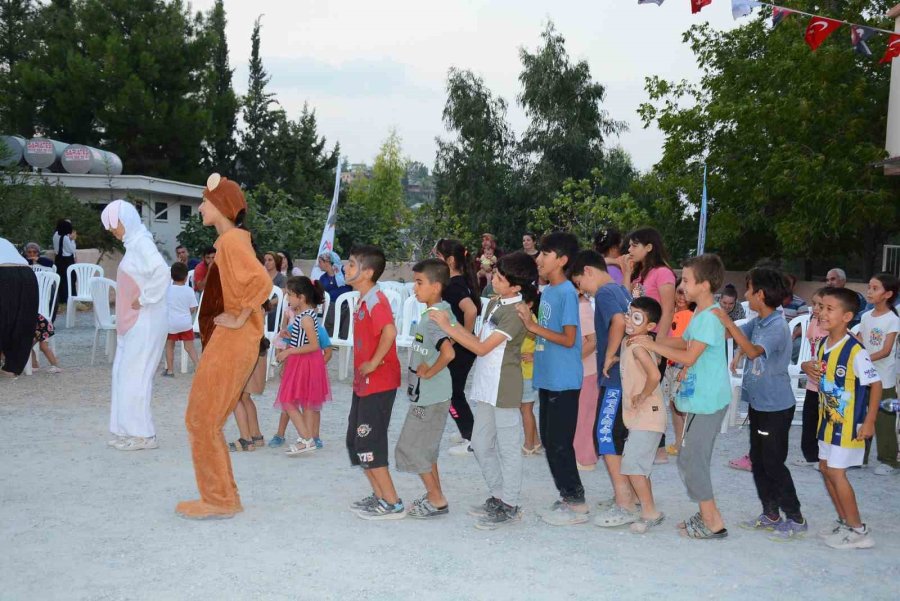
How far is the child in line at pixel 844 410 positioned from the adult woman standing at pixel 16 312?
759 centimetres

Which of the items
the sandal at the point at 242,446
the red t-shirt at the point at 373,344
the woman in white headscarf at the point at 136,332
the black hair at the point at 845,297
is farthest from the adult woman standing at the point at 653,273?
the woman in white headscarf at the point at 136,332

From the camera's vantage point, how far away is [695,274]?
4.92 metres

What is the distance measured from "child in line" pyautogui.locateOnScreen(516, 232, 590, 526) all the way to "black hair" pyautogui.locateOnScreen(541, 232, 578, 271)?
20mm

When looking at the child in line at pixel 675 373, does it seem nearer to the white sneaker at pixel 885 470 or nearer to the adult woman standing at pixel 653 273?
the adult woman standing at pixel 653 273

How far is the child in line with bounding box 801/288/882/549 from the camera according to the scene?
476 cm

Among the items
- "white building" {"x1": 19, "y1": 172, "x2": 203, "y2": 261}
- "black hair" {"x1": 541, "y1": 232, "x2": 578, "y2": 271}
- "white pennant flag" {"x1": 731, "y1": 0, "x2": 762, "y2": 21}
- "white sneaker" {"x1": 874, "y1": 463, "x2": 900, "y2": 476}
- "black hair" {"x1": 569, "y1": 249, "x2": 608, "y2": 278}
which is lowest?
"white sneaker" {"x1": 874, "y1": 463, "x2": 900, "y2": 476}

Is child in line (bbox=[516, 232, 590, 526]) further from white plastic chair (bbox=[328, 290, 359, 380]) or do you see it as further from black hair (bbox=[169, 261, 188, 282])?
black hair (bbox=[169, 261, 188, 282])

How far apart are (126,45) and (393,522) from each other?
3465 cm

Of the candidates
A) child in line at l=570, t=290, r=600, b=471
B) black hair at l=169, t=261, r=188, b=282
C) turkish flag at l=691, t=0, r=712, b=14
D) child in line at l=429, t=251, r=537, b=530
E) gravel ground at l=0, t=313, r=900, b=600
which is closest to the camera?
gravel ground at l=0, t=313, r=900, b=600

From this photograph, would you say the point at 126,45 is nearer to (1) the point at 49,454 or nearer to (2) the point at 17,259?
(2) the point at 17,259

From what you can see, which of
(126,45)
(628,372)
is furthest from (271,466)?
(126,45)

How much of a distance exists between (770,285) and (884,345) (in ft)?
5.59

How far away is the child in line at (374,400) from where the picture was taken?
16.4ft

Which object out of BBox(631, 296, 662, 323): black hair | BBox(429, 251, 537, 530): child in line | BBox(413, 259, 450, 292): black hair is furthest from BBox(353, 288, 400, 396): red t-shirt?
BBox(631, 296, 662, 323): black hair
